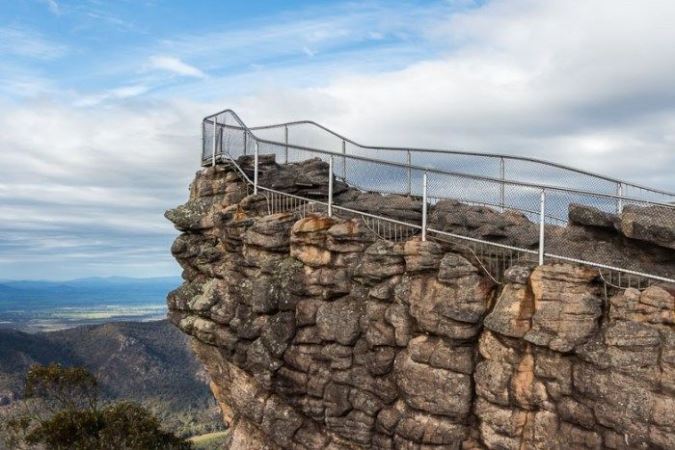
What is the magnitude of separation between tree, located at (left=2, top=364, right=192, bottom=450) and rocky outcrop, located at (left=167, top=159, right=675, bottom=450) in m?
6.42

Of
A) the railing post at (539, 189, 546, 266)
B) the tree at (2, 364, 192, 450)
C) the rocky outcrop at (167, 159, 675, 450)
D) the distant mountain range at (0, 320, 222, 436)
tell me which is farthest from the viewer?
the distant mountain range at (0, 320, 222, 436)

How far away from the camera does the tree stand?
91.5 ft

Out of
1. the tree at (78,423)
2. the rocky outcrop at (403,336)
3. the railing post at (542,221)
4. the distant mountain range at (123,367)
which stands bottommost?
the distant mountain range at (123,367)

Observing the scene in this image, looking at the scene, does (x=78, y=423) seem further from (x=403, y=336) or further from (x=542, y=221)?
(x=542, y=221)

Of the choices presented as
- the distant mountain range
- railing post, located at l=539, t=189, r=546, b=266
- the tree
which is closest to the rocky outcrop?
railing post, located at l=539, t=189, r=546, b=266

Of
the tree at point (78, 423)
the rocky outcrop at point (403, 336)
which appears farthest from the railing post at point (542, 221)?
the tree at point (78, 423)

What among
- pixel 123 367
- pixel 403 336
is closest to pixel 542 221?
pixel 403 336

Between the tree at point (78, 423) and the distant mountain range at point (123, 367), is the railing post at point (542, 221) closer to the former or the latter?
the tree at point (78, 423)

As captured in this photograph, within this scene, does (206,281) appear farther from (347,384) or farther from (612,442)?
(612,442)

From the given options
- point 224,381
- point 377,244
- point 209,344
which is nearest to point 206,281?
point 209,344

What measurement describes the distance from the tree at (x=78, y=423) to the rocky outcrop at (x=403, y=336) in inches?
253

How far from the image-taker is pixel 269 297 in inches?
802

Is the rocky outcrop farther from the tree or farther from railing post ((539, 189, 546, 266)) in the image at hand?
the tree

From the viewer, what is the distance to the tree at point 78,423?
1097 inches
